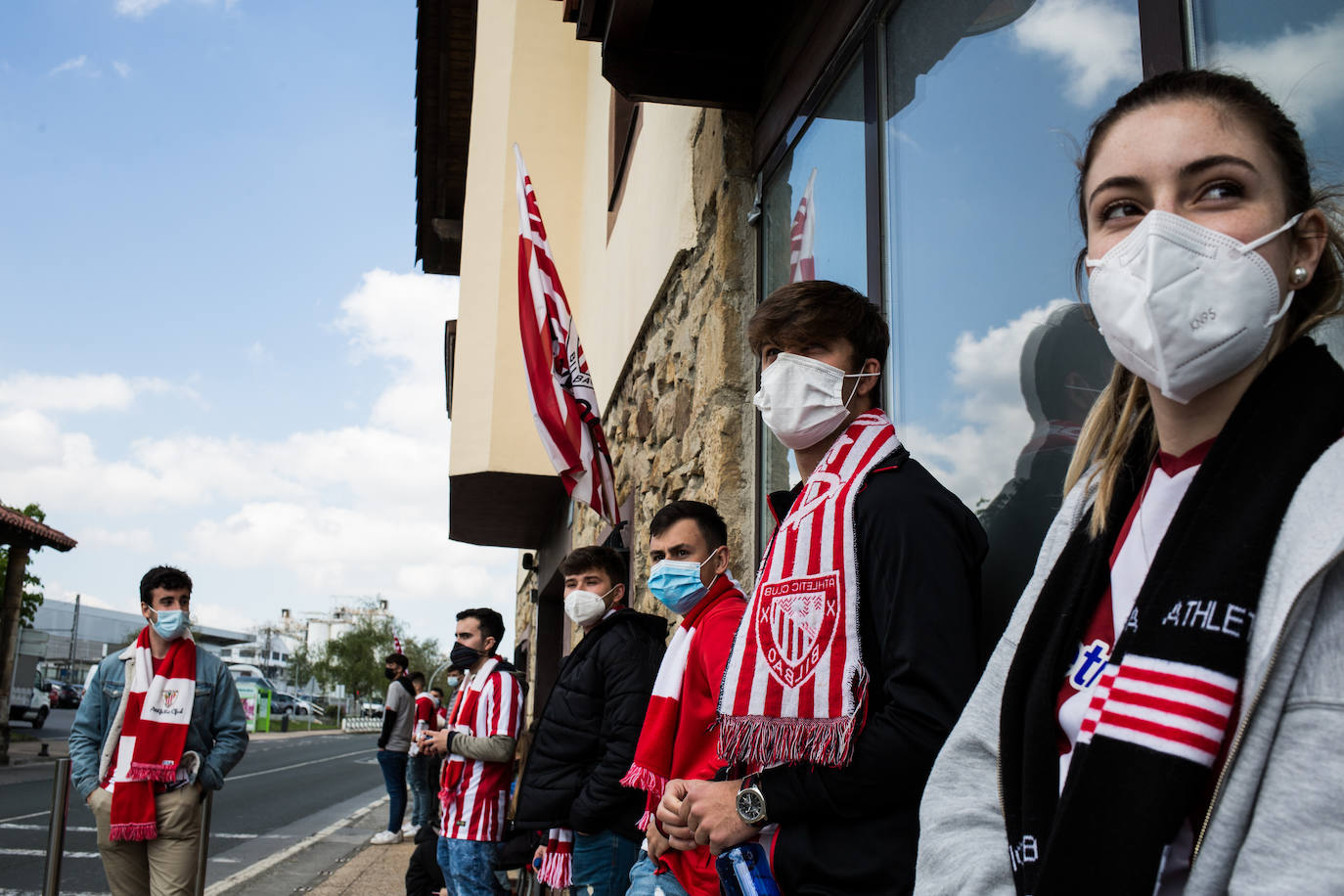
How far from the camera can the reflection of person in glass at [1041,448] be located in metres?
2.07

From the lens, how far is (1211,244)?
46.8 inches

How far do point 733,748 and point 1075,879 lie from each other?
1.08 meters

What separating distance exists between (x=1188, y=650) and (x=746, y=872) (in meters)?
1.10

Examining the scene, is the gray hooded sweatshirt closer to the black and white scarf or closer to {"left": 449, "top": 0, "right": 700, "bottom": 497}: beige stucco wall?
the black and white scarf

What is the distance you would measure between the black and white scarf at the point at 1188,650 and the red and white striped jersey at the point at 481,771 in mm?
5107

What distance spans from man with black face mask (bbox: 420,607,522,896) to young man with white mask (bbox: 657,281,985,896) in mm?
3889

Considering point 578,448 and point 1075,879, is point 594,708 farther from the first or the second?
point 1075,879

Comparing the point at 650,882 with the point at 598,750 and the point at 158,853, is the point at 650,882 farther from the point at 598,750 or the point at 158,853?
the point at 158,853

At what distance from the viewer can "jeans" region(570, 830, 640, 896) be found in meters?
3.61

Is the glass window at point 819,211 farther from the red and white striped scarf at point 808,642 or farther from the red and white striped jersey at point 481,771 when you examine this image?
the red and white striped jersey at point 481,771

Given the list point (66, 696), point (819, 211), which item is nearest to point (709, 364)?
point (819, 211)

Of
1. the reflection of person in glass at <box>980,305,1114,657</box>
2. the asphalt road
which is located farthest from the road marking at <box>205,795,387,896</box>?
the reflection of person in glass at <box>980,305,1114,657</box>

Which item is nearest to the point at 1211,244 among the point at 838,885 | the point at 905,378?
the point at 838,885

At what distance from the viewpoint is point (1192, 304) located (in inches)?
46.3
